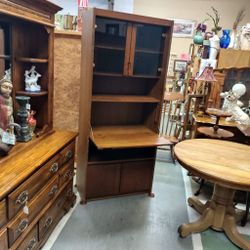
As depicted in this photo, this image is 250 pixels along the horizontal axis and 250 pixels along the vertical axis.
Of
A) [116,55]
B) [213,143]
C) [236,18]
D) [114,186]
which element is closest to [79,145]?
[114,186]

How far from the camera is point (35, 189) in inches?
61.1

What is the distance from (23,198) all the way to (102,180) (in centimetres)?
112

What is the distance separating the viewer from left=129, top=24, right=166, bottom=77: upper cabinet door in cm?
226

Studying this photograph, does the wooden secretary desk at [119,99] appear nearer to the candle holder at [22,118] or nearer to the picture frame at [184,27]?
the candle holder at [22,118]

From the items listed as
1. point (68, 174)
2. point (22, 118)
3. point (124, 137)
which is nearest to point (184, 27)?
point (124, 137)

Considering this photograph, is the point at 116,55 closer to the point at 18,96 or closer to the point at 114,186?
the point at 18,96

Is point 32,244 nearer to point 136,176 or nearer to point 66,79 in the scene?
point 136,176

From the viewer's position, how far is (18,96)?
185 cm

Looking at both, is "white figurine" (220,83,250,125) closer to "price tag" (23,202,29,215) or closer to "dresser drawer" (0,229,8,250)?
"price tag" (23,202,29,215)

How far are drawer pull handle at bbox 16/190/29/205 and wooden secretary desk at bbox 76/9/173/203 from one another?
2.40ft

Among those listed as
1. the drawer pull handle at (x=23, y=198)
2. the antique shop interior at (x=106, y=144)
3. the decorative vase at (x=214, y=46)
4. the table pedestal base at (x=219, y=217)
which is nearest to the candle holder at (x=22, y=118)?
the antique shop interior at (x=106, y=144)

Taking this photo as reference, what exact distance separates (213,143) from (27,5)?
194cm

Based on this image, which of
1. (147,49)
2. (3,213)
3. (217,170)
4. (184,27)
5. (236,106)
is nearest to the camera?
(3,213)

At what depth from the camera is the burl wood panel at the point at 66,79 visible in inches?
105
